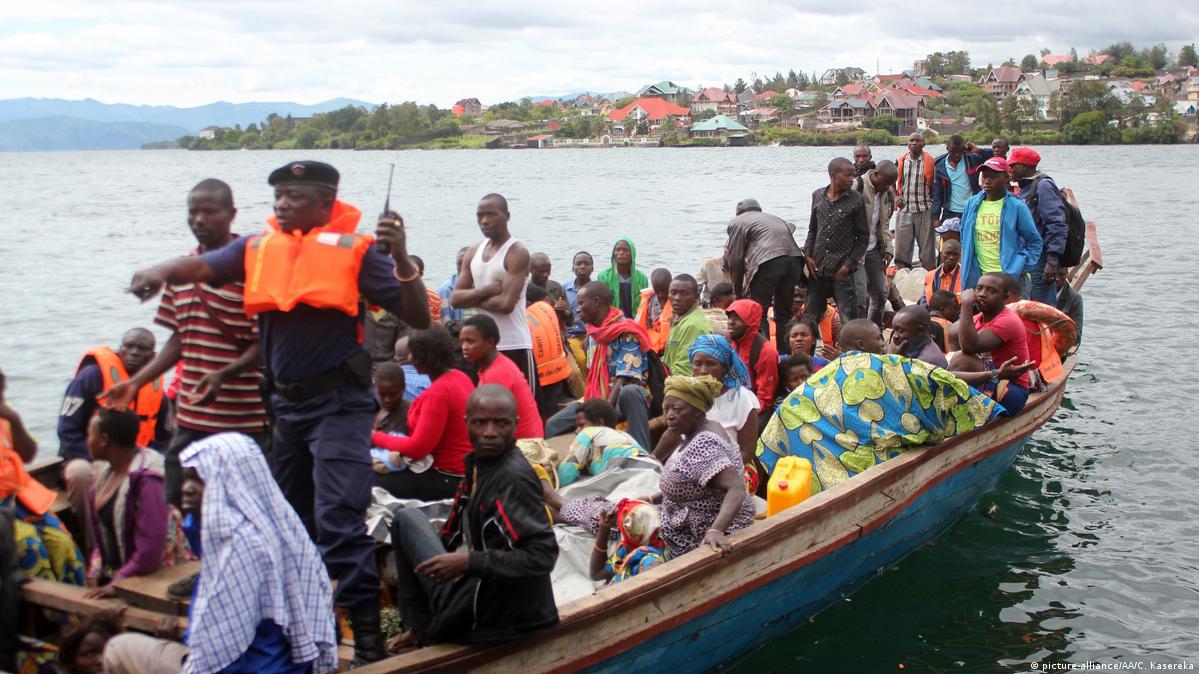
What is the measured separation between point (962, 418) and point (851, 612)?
141 cm

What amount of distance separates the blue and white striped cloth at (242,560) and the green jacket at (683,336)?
3.79 metres

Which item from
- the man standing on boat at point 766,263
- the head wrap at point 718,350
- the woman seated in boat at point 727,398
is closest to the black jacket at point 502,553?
the woman seated in boat at point 727,398

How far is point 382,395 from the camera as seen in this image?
18.3ft

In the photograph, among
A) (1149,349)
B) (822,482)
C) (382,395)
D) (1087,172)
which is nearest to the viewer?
(382,395)

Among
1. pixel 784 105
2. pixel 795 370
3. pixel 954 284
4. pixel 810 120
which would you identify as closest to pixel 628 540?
pixel 795 370

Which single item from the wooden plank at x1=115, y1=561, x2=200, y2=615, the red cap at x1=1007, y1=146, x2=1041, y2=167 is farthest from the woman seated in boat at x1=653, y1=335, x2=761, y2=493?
the red cap at x1=1007, y1=146, x2=1041, y2=167

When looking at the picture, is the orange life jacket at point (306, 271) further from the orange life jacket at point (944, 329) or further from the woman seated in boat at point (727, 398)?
the orange life jacket at point (944, 329)

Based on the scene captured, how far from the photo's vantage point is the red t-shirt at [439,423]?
486cm

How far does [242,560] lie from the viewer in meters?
3.15

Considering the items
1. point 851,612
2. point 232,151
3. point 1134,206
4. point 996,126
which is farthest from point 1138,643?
point 232,151

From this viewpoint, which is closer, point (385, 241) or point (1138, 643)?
point (385, 241)

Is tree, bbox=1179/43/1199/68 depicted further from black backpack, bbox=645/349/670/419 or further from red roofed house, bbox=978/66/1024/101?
black backpack, bbox=645/349/670/419

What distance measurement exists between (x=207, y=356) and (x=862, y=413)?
3.69 m

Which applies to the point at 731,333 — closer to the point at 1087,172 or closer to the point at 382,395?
the point at 382,395
